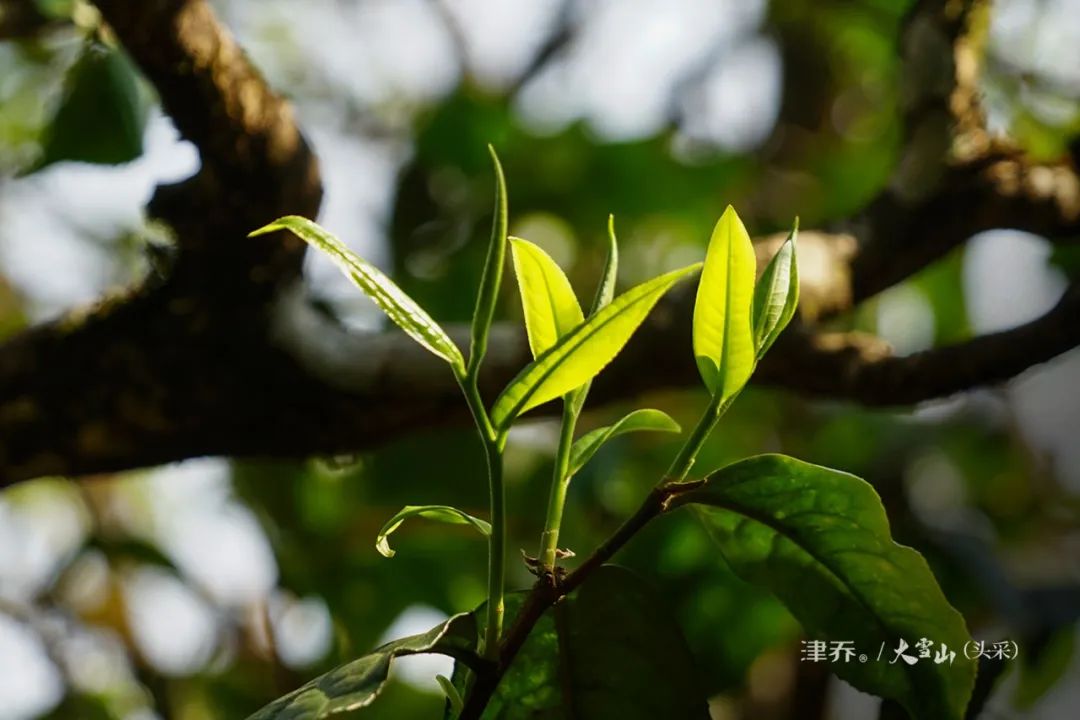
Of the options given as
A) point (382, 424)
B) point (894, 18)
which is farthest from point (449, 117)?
point (382, 424)

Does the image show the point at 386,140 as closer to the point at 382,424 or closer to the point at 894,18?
the point at 894,18

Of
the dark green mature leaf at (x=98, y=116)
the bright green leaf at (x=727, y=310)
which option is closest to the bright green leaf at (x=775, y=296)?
the bright green leaf at (x=727, y=310)

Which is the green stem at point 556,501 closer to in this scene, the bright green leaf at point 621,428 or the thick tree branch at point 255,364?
the bright green leaf at point 621,428

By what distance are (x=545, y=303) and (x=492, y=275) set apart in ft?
0.18

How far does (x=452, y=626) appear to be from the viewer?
40cm

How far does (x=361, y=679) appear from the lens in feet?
1.18

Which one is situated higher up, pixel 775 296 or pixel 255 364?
pixel 775 296

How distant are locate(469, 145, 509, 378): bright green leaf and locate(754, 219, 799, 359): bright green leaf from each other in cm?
10

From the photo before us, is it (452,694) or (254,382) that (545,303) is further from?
(254,382)

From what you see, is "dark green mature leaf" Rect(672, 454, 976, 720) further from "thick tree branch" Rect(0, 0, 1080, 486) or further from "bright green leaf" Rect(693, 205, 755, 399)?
"thick tree branch" Rect(0, 0, 1080, 486)

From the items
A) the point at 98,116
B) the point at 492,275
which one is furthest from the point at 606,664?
the point at 98,116

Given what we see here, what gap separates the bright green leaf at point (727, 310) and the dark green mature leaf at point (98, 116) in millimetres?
453

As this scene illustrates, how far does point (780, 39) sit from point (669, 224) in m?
0.63

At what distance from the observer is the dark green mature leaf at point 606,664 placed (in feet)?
1.43
